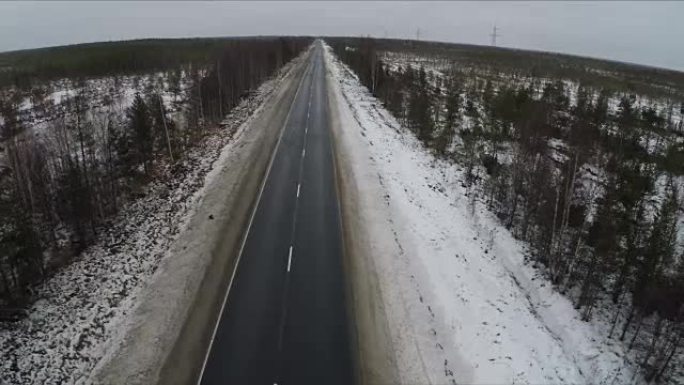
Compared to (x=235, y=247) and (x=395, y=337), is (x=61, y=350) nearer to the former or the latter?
(x=235, y=247)

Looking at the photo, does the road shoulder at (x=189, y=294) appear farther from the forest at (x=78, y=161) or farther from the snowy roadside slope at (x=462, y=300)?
the snowy roadside slope at (x=462, y=300)

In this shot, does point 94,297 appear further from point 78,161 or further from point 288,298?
point 78,161

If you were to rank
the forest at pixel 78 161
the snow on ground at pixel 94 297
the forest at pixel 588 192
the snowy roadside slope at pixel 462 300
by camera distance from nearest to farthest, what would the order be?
the snow on ground at pixel 94 297 < the snowy roadside slope at pixel 462 300 < the forest at pixel 78 161 < the forest at pixel 588 192

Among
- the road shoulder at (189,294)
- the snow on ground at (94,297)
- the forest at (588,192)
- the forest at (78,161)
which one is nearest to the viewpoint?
the road shoulder at (189,294)

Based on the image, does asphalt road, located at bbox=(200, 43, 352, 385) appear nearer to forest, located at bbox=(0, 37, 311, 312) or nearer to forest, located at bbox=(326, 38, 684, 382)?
forest, located at bbox=(0, 37, 311, 312)

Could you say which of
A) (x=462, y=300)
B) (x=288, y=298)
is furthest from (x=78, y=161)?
(x=462, y=300)

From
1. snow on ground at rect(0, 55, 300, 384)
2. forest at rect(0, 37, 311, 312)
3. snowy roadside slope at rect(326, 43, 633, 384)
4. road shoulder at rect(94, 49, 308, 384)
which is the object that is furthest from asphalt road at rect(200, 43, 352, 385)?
forest at rect(0, 37, 311, 312)

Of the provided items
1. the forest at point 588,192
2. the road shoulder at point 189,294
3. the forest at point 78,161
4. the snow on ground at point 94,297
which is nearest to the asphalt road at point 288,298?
the road shoulder at point 189,294

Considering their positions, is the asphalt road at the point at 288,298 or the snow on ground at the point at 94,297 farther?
the snow on ground at the point at 94,297
